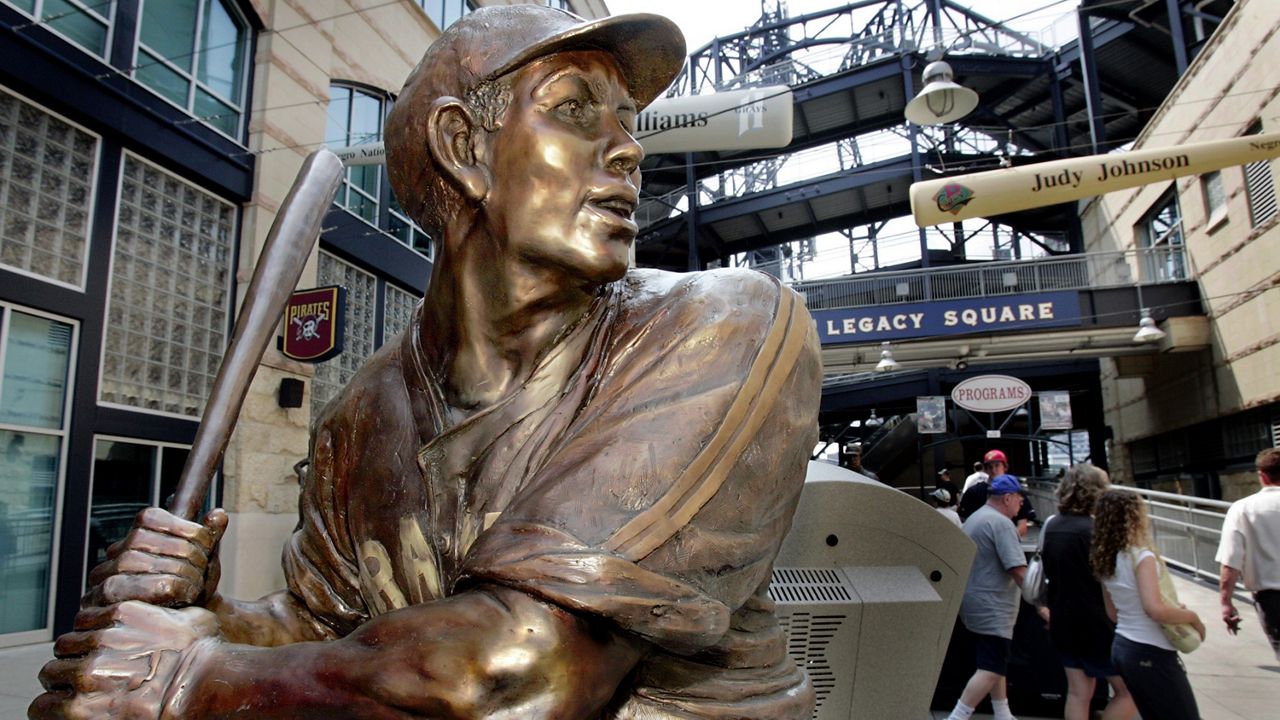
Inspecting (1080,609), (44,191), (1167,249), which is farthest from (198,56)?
(1167,249)

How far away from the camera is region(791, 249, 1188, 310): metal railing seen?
61.3ft

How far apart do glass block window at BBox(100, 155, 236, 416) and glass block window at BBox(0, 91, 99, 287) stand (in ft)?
1.21

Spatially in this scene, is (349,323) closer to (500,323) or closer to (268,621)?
(268,621)

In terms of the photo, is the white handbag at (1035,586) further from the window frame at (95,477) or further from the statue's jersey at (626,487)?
the window frame at (95,477)

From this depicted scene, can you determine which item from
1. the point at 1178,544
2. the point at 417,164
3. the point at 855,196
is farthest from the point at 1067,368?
the point at 417,164

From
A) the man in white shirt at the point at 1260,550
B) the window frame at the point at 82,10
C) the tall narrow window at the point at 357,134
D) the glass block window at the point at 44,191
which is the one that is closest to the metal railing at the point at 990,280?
the tall narrow window at the point at 357,134

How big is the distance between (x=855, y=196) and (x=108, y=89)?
24396 millimetres

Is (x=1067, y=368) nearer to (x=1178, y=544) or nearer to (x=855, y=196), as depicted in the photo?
(x=855, y=196)

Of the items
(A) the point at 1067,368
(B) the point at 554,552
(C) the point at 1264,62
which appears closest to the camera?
(B) the point at 554,552

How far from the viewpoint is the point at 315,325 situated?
955 cm

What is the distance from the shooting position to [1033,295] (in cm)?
1856

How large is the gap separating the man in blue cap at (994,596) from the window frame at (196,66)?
27.6 ft

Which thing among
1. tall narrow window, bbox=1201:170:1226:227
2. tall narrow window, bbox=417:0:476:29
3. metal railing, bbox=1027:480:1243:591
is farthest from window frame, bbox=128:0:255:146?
tall narrow window, bbox=1201:170:1226:227

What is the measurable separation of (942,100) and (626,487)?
1219cm
